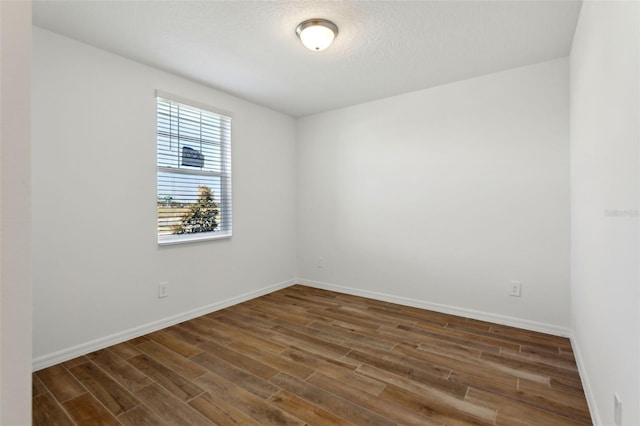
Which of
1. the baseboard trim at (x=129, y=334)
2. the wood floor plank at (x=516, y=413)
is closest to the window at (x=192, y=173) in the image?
the baseboard trim at (x=129, y=334)

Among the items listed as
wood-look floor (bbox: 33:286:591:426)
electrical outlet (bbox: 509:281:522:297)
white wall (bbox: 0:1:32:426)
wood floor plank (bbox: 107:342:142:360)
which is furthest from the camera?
electrical outlet (bbox: 509:281:522:297)

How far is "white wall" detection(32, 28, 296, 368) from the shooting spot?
7.39 ft

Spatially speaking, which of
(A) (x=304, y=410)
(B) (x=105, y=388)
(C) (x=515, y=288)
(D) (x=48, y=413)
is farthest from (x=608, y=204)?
(D) (x=48, y=413)

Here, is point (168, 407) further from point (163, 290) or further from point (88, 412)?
point (163, 290)

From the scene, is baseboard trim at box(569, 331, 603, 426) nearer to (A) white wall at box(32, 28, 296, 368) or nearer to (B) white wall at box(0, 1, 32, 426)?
(B) white wall at box(0, 1, 32, 426)

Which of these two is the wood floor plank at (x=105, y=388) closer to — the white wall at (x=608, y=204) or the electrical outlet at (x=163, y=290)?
the electrical outlet at (x=163, y=290)

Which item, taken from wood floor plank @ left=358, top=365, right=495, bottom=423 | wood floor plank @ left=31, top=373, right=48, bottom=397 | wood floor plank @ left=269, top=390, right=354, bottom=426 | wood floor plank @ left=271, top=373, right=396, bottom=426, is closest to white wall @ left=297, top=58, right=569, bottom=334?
wood floor plank @ left=358, top=365, right=495, bottom=423

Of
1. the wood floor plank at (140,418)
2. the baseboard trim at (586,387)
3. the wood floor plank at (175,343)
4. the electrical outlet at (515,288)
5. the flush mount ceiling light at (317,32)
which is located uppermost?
the flush mount ceiling light at (317,32)

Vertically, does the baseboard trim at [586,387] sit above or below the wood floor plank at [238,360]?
above

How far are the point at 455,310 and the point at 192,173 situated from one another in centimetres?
318

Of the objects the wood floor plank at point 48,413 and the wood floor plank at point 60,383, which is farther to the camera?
the wood floor plank at point 60,383

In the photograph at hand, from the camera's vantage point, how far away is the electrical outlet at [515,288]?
293 cm

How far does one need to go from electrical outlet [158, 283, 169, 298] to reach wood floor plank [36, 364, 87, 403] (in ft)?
2.84

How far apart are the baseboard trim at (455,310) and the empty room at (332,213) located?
20 mm
